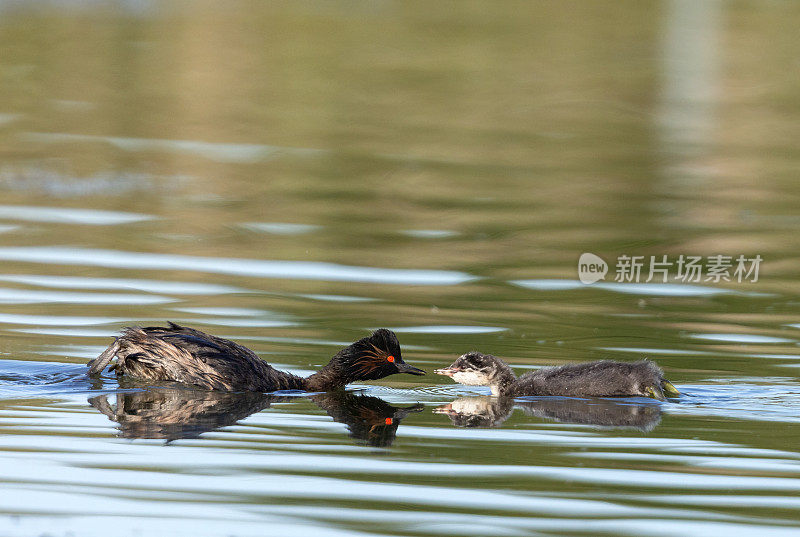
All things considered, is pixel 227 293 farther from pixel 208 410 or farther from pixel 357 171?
pixel 357 171

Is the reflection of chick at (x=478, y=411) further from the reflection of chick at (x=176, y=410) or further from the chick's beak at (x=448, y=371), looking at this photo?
the reflection of chick at (x=176, y=410)

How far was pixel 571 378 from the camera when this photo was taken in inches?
381

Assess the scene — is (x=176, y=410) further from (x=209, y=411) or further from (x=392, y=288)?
(x=392, y=288)

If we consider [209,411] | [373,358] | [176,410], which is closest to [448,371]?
[373,358]

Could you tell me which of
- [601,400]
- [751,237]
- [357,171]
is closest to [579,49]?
[357,171]

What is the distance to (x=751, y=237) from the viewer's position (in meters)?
16.0

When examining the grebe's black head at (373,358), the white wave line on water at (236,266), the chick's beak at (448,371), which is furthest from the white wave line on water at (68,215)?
the chick's beak at (448,371)

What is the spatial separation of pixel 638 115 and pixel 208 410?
2099 centimetres

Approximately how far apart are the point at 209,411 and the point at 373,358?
137 cm

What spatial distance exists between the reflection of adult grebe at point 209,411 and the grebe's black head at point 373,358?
0.62 ft

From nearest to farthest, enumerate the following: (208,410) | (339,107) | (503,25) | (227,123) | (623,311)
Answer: (208,410), (623,311), (227,123), (339,107), (503,25)

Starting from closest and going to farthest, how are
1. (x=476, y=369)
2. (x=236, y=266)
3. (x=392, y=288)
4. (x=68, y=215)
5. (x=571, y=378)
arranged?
(x=571, y=378) < (x=476, y=369) < (x=392, y=288) < (x=236, y=266) < (x=68, y=215)

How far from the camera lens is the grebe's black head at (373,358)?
995cm

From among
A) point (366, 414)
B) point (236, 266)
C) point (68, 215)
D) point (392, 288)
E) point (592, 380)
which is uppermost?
point (68, 215)
